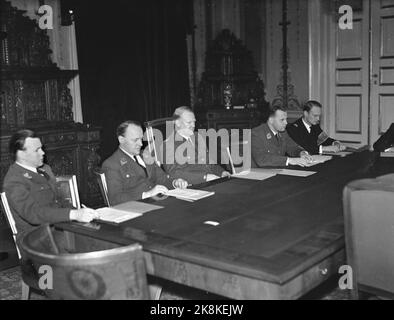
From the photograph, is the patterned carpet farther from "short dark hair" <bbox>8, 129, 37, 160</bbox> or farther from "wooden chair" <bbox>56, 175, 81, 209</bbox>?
"short dark hair" <bbox>8, 129, 37, 160</bbox>

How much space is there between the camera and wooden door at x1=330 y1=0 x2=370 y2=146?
7.30 m

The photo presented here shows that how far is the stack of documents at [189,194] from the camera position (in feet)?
9.93

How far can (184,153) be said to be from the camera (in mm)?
4238

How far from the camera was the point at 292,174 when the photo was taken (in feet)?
12.1

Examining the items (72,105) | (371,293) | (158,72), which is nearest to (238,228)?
(371,293)

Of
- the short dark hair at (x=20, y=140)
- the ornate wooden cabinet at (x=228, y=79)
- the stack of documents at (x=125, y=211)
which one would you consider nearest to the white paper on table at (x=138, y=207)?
the stack of documents at (x=125, y=211)

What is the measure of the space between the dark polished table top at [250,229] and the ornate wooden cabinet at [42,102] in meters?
2.64

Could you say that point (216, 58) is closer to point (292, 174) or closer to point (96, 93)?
point (96, 93)

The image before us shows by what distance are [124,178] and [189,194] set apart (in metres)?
0.65

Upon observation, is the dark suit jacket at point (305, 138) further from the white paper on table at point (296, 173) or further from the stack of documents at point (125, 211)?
the stack of documents at point (125, 211)

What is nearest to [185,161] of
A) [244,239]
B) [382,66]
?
[244,239]

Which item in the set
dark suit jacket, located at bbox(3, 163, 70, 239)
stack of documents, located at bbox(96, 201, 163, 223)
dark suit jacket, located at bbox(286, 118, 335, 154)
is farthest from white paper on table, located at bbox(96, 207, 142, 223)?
dark suit jacket, located at bbox(286, 118, 335, 154)

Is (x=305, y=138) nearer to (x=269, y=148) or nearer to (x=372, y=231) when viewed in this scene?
(x=269, y=148)

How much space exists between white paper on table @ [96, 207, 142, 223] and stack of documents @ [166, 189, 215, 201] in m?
0.40
